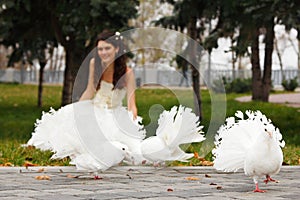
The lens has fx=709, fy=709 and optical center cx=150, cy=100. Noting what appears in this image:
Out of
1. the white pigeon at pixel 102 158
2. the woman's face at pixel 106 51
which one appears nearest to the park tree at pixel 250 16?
the woman's face at pixel 106 51

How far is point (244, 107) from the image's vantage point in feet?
81.6

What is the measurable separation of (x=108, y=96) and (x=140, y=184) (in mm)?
2327

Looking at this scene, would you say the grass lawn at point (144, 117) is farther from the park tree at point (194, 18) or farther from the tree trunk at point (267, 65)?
the tree trunk at point (267, 65)

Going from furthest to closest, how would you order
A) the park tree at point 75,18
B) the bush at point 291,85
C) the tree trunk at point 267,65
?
the bush at point 291,85, the tree trunk at point 267,65, the park tree at point 75,18

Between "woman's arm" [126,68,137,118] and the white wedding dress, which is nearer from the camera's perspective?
the white wedding dress

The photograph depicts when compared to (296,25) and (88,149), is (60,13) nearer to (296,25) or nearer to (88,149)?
(296,25)

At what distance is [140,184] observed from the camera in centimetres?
674

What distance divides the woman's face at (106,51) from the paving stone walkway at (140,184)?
1.29 metres

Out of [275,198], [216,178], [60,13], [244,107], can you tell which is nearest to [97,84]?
[216,178]

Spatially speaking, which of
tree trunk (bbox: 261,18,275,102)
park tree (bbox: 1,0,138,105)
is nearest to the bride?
park tree (bbox: 1,0,138,105)

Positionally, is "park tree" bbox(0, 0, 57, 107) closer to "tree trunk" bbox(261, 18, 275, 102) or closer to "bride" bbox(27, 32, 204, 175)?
"tree trunk" bbox(261, 18, 275, 102)

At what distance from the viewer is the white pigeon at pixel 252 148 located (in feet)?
19.7

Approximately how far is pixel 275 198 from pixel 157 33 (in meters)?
3.66

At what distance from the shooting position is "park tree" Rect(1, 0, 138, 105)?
16.2 m
